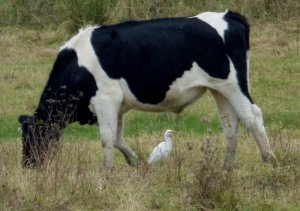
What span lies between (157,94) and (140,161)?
0.77m

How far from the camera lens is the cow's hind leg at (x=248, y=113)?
10227 mm

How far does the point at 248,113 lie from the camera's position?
10.3m

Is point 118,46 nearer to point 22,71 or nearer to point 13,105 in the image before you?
point 13,105

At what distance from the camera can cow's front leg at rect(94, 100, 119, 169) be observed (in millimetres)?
10266

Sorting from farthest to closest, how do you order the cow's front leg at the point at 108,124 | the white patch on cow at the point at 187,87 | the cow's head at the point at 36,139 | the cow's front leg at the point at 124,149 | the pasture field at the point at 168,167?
1. the cow's front leg at the point at 124,149
2. the cow's front leg at the point at 108,124
3. the white patch on cow at the point at 187,87
4. the cow's head at the point at 36,139
5. the pasture field at the point at 168,167

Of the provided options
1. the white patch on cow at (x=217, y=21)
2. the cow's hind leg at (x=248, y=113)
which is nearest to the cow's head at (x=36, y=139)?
the cow's hind leg at (x=248, y=113)

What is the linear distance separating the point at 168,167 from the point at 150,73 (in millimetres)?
1208

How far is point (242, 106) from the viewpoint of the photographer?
10289 millimetres

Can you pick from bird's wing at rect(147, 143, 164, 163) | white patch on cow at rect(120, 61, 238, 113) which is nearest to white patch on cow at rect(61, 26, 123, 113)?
white patch on cow at rect(120, 61, 238, 113)

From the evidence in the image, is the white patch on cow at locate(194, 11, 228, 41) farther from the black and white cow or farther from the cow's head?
the cow's head

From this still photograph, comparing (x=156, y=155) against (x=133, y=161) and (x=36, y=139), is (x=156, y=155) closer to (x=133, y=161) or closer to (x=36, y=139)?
(x=133, y=161)

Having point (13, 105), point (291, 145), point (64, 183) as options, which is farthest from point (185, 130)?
point (64, 183)

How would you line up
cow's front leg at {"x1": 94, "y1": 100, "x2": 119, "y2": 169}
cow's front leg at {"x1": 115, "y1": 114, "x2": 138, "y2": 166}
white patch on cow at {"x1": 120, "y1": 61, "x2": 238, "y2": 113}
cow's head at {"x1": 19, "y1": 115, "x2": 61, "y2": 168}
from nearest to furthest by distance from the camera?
cow's head at {"x1": 19, "y1": 115, "x2": 61, "y2": 168} → white patch on cow at {"x1": 120, "y1": 61, "x2": 238, "y2": 113} → cow's front leg at {"x1": 94, "y1": 100, "x2": 119, "y2": 169} → cow's front leg at {"x1": 115, "y1": 114, "x2": 138, "y2": 166}

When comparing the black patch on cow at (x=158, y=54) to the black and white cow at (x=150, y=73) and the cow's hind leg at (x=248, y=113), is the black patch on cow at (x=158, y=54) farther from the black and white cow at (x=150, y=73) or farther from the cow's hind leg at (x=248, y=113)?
the cow's hind leg at (x=248, y=113)
